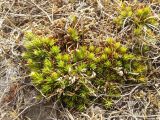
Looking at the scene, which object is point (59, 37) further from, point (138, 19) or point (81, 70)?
point (138, 19)

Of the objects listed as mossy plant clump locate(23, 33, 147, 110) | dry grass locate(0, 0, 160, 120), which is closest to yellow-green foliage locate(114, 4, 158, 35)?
dry grass locate(0, 0, 160, 120)

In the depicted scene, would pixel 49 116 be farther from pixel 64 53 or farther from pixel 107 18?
pixel 107 18

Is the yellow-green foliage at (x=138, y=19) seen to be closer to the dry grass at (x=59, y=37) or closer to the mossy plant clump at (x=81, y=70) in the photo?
the dry grass at (x=59, y=37)

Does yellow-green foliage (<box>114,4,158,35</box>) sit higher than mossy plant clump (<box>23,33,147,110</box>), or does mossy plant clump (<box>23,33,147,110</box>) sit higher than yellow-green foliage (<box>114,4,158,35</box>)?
yellow-green foliage (<box>114,4,158,35</box>)

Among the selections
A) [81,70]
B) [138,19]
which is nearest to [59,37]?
[81,70]

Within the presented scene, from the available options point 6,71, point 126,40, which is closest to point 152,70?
point 126,40

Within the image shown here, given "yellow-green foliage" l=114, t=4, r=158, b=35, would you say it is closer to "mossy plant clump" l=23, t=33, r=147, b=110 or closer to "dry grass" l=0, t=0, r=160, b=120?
"dry grass" l=0, t=0, r=160, b=120
